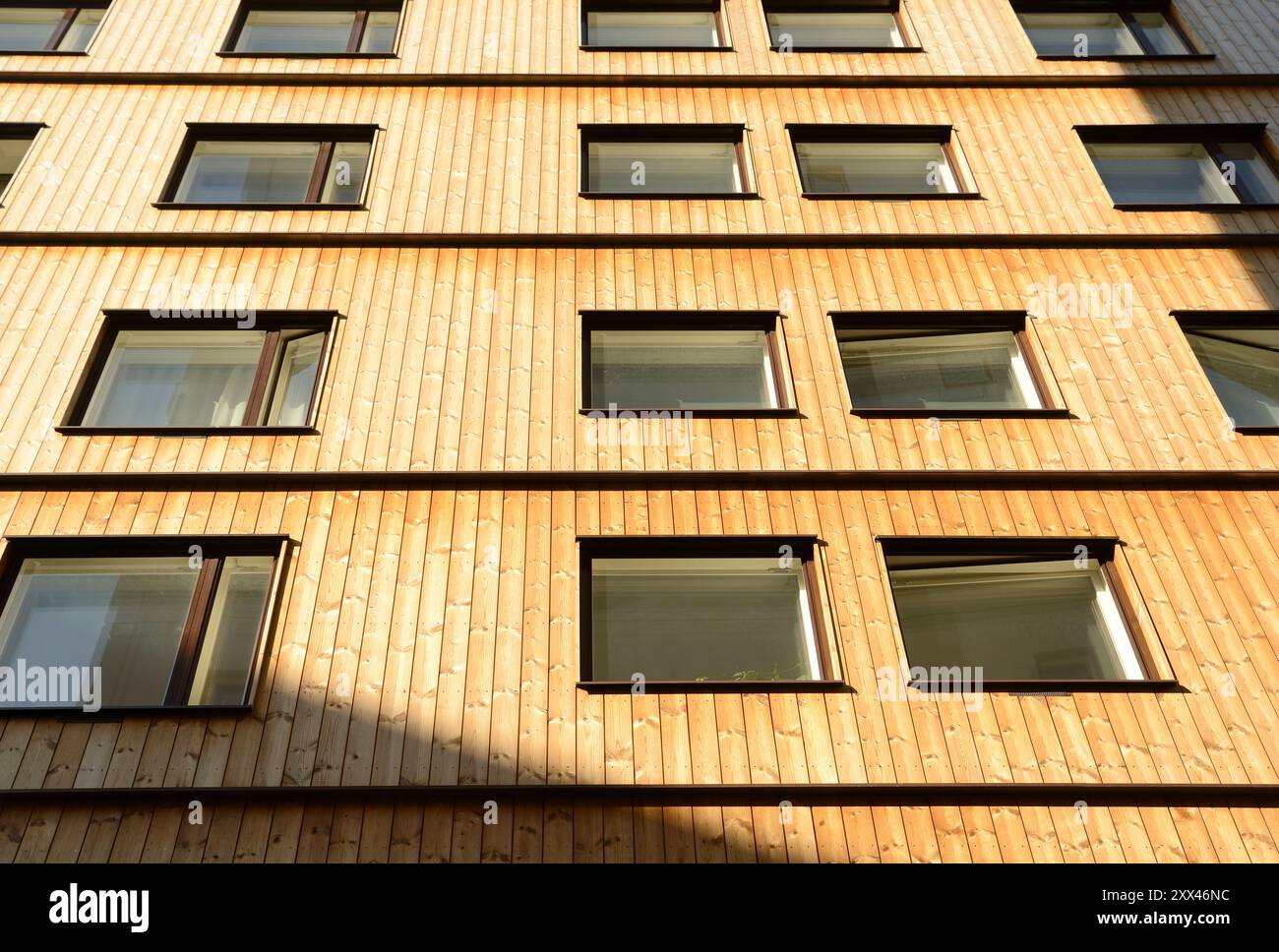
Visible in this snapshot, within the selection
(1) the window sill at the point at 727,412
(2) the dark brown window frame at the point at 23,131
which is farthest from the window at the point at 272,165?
(1) the window sill at the point at 727,412

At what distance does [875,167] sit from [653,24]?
526 centimetres

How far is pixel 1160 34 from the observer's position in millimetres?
17062

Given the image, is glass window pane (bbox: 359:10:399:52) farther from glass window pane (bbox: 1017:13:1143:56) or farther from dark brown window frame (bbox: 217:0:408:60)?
glass window pane (bbox: 1017:13:1143:56)

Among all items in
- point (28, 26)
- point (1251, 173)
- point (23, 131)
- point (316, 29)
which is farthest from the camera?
point (316, 29)

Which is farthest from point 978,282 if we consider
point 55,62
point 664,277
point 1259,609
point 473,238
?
point 55,62

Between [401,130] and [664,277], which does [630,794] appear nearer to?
[664,277]

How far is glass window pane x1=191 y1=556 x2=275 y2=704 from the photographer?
8.88m

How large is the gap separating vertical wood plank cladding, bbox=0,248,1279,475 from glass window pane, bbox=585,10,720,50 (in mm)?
6053

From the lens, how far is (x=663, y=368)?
39.0 ft

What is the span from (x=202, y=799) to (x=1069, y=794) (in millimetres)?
7145

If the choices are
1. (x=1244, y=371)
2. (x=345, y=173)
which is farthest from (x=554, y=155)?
(x=1244, y=371)

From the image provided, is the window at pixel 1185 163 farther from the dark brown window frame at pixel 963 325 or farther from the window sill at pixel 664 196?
the window sill at pixel 664 196

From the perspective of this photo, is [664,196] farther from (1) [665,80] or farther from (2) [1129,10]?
(2) [1129,10]

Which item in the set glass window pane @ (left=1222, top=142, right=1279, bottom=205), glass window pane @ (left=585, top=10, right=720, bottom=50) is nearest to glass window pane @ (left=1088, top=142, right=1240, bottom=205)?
glass window pane @ (left=1222, top=142, right=1279, bottom=205)
